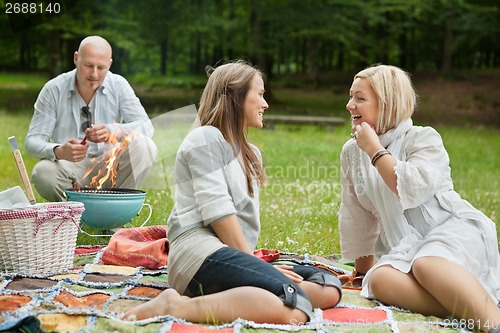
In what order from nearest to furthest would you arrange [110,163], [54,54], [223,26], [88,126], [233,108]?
1. [233,108]
2. [110,163]
3. [88,126]
4. [54,54]
5. [223,26]

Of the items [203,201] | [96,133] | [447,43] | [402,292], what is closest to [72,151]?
[96,133]

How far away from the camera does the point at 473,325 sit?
9.37 feet

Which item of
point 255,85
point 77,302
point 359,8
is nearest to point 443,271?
point 255,85

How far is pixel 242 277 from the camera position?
9.25ft

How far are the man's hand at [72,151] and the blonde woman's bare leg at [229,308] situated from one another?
2.08 m

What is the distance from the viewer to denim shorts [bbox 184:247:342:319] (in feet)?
9.18

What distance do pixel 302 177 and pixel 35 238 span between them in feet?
16.4

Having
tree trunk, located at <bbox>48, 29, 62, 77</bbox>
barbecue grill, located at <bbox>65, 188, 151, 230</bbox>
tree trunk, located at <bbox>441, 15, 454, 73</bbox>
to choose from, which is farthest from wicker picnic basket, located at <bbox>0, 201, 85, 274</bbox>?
tree trunk, located at <bbox>441, 15, 454, 73</bbox>

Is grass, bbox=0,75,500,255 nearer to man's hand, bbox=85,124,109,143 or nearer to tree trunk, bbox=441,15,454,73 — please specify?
man's hand, bbox=85,124,109,143

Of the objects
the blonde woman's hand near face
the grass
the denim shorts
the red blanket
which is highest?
the blonde woman's hand near face

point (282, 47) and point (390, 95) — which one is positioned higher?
point (390, 95)

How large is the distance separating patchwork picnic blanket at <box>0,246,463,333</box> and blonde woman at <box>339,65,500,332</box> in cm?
12

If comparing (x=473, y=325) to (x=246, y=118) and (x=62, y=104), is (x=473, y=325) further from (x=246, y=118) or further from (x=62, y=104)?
(x=62, y=104)

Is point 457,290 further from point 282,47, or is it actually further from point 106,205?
point 282,47
